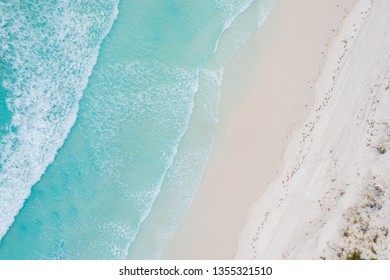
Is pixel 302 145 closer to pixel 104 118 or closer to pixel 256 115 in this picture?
pixel 256 115

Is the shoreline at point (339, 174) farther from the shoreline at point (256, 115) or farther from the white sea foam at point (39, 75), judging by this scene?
the white sea foam at point (39, 75)

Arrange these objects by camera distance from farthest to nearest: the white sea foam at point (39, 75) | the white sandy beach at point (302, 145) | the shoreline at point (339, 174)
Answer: the white sea foam at point (39, 75) → the white sandy beach at point (302, 145) → the shoreline at point (339, 174)

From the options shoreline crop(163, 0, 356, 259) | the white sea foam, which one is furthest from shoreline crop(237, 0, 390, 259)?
the white sea foam

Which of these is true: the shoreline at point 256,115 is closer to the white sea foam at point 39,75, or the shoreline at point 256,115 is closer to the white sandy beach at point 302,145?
the white sandy beach at point 302,145

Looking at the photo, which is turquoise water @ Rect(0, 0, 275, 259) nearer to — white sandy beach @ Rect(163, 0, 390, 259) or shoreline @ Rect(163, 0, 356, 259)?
shoreline @ Rect(163, 0, 356, 259)


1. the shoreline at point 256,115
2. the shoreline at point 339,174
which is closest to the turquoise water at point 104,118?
the shoreline at point 256,115

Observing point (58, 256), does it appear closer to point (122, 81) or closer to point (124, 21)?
point (122, 81)

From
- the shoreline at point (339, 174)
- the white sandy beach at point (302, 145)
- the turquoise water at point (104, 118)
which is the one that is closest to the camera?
the shoreline at point (339, 174)

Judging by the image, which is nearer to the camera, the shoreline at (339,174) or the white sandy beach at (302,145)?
the shoreline at (339,174)
